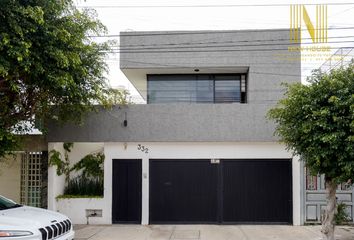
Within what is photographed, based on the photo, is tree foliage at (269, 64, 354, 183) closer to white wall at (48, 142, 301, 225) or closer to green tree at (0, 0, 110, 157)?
white wall at (48, 142, 301, 225)

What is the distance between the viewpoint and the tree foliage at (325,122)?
9.15 meters

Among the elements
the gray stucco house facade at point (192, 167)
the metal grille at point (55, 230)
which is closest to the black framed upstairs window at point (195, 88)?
the gray stucco house facade at point (192, 167)

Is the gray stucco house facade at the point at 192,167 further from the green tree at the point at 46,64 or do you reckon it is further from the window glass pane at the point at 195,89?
the window glass pane at the point at 195,89

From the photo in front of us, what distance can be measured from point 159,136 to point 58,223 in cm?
563

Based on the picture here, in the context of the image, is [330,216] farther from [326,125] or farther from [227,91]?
[227,91]

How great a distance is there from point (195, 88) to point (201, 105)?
12.7 feet

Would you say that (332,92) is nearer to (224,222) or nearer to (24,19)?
(224,222)

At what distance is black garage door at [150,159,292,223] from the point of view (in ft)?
42.8

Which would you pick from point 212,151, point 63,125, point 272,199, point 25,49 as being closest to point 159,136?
point 212,151

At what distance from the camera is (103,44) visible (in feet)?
40.0

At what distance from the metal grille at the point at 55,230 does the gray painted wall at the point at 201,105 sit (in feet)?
16.8

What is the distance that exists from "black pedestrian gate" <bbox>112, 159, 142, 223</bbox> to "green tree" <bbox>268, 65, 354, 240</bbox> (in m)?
5.18

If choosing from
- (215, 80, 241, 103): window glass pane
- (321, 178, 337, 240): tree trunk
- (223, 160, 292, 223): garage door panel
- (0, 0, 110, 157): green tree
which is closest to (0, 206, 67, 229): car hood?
(0, 0, 110, 157): green tree

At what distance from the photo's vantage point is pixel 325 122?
30.4ft
